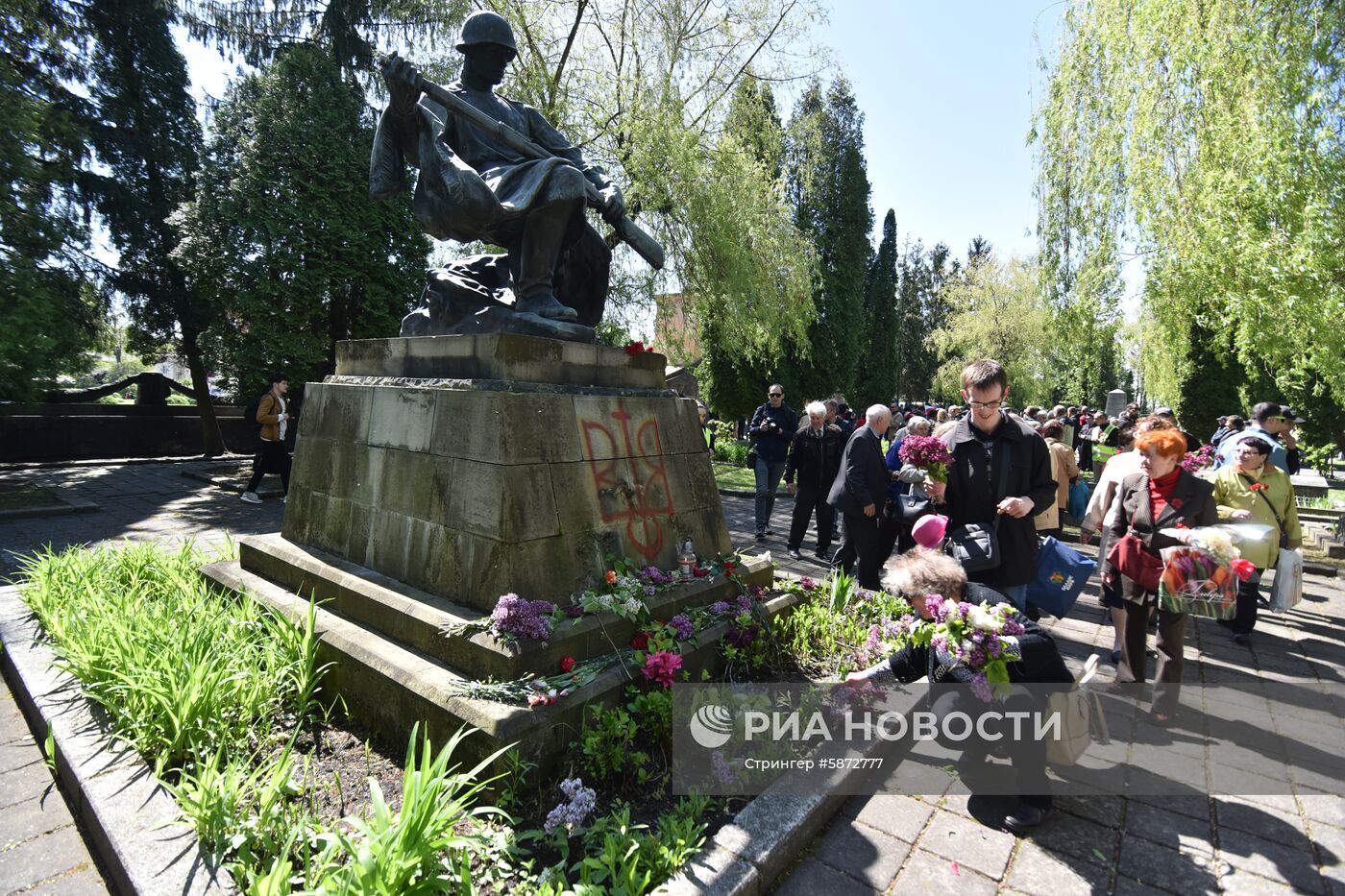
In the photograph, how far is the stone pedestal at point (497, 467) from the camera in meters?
3.24

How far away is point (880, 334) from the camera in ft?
96.1

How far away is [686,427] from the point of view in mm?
4434

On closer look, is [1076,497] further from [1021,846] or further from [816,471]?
[1021,846]

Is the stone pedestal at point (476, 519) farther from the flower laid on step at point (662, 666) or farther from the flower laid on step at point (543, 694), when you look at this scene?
the flower laid on step at point (662, 666)

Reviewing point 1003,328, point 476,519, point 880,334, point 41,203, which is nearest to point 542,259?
point 476,519

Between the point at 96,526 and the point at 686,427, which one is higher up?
the point at 686,427

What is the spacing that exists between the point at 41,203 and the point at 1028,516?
1514cm

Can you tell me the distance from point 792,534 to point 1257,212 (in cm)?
743

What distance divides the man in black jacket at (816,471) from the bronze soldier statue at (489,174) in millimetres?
3622

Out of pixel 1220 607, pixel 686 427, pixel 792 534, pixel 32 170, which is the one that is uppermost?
pixel 32 170

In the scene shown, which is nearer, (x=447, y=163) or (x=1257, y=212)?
(x=447, y=163)

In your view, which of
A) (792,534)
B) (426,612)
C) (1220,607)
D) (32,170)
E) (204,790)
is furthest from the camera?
(32,170)

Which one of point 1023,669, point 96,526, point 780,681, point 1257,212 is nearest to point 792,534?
point 780,681

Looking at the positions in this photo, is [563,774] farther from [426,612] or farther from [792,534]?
[792,534]
